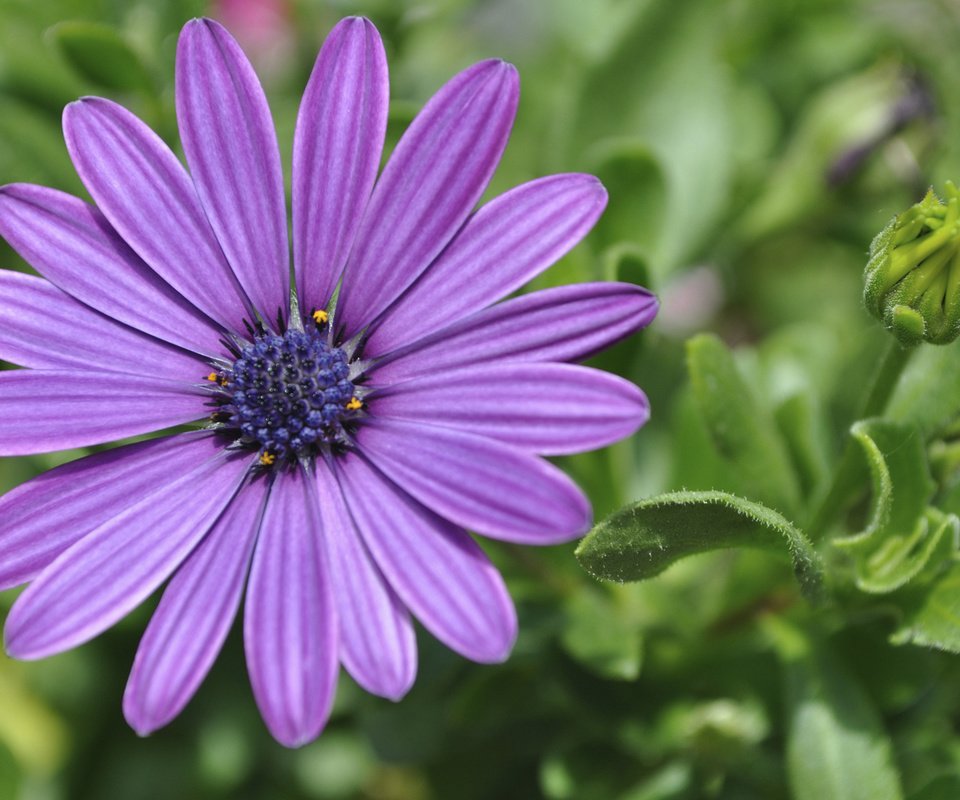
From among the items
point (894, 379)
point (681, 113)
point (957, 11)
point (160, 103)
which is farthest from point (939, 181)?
point (160, 103)

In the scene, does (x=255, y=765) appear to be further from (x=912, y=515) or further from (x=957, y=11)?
(x=957, y=11)

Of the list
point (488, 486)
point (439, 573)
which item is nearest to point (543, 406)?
point (488, 486)

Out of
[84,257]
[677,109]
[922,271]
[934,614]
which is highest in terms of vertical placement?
[677,109]

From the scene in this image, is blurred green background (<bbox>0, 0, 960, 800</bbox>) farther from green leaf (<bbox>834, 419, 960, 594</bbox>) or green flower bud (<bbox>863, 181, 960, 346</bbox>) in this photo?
green flower bud (<bbox>863, 181, 960, 346</bbox>)

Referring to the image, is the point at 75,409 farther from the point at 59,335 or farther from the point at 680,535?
the point at 680,535

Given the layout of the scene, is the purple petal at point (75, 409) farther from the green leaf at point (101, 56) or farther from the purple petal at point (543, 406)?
the green leaf at point (101, 56)

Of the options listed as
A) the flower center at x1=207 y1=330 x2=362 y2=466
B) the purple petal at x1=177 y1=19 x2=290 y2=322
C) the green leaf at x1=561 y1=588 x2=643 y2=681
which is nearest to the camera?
the purple petal at x1=177 y1=19 x2=290 y2=322

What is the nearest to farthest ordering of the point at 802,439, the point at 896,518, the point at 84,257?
the point at 84,257
the point at 896,518
the point at 802,439

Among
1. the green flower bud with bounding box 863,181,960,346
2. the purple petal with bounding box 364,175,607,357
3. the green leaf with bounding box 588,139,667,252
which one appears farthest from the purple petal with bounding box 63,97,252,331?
the green flower bud with bounding box 863,181,960,346

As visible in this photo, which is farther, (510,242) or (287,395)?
(287,395)
